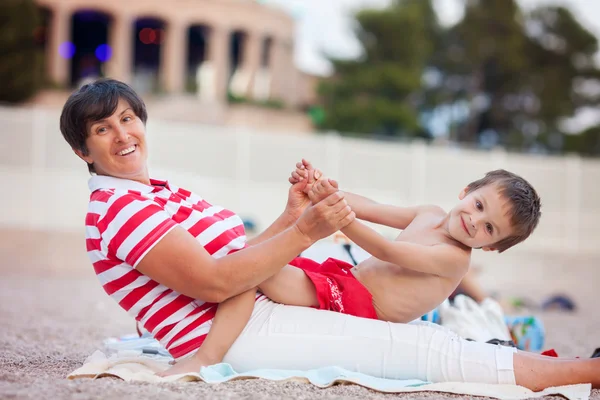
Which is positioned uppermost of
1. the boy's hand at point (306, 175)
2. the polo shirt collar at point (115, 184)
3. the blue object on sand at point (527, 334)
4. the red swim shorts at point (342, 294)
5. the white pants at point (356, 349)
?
the boy's hand at point (306, 175)

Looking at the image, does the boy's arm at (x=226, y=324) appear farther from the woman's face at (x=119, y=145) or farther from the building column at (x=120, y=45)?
the building column at (x=120, y=45)

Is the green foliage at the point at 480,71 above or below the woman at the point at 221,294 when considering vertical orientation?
above

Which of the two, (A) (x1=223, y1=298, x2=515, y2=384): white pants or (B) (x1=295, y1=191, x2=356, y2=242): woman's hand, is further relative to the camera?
(A) (x1=223, y1=298, x2=515, y2=384): white pants

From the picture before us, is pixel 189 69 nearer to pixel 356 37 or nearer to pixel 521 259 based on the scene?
pixel 356 37

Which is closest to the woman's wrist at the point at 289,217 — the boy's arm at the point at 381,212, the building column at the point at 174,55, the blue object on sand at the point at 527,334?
the boy's arm at the point at 381,212

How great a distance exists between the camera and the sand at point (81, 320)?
2.44 meters

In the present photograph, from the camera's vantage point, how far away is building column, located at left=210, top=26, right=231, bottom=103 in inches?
1161

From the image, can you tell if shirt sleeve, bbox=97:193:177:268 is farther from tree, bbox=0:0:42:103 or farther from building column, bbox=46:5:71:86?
building column, bbox=46:5:71:86

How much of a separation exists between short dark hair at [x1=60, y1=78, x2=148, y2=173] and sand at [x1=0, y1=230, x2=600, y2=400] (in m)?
0.95

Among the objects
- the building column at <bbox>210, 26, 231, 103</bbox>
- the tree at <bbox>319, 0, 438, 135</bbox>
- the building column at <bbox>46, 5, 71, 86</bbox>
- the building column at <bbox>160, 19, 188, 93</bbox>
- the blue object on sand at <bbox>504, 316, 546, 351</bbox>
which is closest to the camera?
the blue object on sand at <bbox>504, 316, 546, 351</bbox>

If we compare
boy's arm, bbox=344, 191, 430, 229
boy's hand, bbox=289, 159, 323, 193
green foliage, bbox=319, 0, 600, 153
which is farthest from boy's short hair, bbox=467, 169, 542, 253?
green foliage, bbox=319, 0, 600, 153

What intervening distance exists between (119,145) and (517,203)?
5.41ft

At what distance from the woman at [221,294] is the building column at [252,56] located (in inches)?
1117

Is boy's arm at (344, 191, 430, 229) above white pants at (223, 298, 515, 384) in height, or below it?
above
